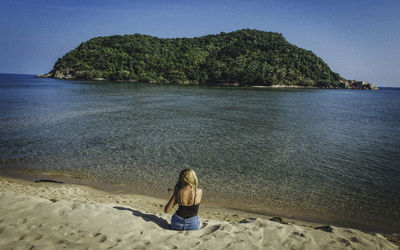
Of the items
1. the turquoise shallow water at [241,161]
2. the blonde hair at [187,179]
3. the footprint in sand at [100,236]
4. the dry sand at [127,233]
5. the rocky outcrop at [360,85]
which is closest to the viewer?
the dry sand at [127,233]

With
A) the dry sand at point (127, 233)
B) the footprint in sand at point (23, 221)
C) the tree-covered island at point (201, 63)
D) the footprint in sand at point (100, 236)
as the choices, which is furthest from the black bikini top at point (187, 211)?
the tree-covered island at point (201, 63)

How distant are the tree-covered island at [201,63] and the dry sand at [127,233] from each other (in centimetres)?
13288

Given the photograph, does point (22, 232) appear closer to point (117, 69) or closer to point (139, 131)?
point (139, 131)

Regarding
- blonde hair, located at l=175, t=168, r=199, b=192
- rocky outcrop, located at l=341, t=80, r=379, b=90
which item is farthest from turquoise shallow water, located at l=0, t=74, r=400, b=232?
rocky outcrop, located at l=341, t=80, r=379, b=90

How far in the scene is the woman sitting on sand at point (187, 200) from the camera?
512 cm

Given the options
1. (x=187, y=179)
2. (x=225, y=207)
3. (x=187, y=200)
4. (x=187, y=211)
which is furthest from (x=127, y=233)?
(x=225, y=207)

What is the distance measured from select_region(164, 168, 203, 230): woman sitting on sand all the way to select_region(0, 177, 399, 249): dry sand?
193 millimetres

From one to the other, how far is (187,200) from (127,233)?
5.09 feet

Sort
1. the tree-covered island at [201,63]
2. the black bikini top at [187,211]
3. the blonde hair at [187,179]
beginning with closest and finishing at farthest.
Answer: the blonde hair at [187,179] → the black bikini top at [187,211] → the tree-covered island at [201,63]

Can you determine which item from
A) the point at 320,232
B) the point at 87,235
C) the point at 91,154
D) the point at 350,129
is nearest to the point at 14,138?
the point at 91,154

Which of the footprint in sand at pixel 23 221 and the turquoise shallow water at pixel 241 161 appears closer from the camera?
the footprint in sand at pixel 23 221

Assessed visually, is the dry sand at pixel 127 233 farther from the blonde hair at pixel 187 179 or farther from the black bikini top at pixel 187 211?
the blonde hair at pixel 187 179

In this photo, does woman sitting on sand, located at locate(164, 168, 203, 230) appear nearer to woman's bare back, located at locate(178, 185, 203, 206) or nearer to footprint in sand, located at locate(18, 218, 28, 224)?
woman's bare back, located at locate(178, 185, 203, 206)

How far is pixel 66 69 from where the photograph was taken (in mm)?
147250
